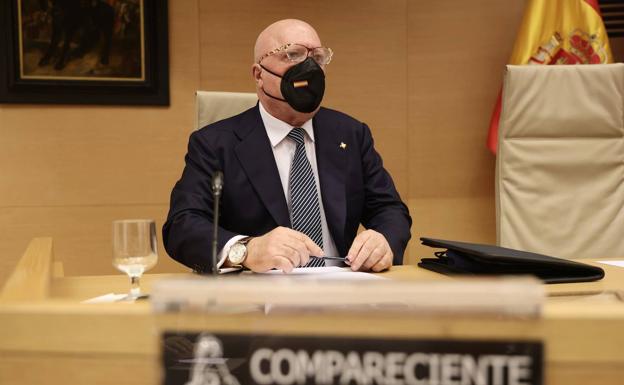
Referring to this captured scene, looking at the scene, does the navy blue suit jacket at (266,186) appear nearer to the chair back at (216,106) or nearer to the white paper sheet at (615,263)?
the chair back at (216,106)

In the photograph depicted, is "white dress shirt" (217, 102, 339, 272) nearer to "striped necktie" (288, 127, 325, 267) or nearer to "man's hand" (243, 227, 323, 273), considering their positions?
"striped necktie" (288, 127, 325, 267)

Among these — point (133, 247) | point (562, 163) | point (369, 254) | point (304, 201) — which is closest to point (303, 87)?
point (304, 201)

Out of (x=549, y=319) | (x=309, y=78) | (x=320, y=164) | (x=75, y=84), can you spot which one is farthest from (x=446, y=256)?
(x=75, y=84)

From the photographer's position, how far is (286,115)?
2.24 m

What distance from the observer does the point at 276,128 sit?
7.25 ft

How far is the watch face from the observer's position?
161cm

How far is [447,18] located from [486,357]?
12.3ft

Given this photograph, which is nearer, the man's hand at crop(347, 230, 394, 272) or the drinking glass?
the drinking glass

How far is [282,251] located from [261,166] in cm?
66

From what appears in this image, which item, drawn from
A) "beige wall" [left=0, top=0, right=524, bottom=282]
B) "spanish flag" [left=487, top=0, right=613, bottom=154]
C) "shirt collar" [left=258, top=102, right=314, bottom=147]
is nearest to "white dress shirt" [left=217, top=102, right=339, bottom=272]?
"shirt collar" [left=258, top=102, right=314, bottom=147]

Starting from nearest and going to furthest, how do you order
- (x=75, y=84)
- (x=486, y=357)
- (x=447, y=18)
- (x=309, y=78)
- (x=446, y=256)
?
(x=486, y=357)
(x=446, y=256)
(x=309, y=78)
(x=75, y=84)
(x=447, y=18)

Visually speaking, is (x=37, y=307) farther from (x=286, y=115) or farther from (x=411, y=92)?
(x=411, y=92)

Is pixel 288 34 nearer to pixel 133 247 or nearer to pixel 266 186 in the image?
pixel 266 186

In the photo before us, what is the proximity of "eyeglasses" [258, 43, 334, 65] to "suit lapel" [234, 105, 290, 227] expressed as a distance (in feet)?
0.80
